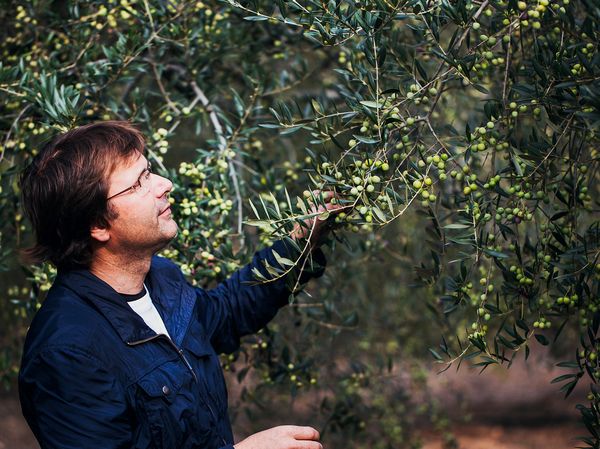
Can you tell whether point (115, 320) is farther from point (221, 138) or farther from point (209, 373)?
point (221, 138)

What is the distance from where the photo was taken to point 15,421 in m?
6.86

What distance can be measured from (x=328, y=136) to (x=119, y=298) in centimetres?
82

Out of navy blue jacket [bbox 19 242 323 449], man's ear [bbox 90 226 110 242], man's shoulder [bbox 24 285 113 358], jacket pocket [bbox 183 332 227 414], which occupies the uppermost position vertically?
man's ear [bbox 90 226 110 242]

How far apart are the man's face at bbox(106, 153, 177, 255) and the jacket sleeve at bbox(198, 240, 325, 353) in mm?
386

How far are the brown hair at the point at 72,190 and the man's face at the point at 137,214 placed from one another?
1.2 inches

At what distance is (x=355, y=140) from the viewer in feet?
8.67

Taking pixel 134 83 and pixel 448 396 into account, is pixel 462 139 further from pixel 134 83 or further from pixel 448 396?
pixel 448 396

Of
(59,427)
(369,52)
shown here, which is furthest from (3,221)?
(369,52)

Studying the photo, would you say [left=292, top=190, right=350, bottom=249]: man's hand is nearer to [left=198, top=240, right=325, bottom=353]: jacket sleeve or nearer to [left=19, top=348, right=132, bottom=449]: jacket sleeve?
[left=198, top=240, right=325, bottom=353]: jacket sleeve

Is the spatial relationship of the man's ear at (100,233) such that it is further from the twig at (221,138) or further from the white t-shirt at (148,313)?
the twig at (221,138)

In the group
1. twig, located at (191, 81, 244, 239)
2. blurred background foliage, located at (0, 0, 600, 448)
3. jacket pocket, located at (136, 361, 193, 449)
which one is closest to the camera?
jacket pocket, located at (136, 361, 193, 449)

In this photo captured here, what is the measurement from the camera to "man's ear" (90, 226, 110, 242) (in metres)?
2.49

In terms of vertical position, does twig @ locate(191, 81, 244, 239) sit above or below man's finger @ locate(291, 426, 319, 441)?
above

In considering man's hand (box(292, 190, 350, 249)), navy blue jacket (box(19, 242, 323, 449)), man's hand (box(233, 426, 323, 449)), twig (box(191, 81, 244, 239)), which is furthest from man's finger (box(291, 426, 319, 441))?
twig (box(191, 81, 244, 239))
